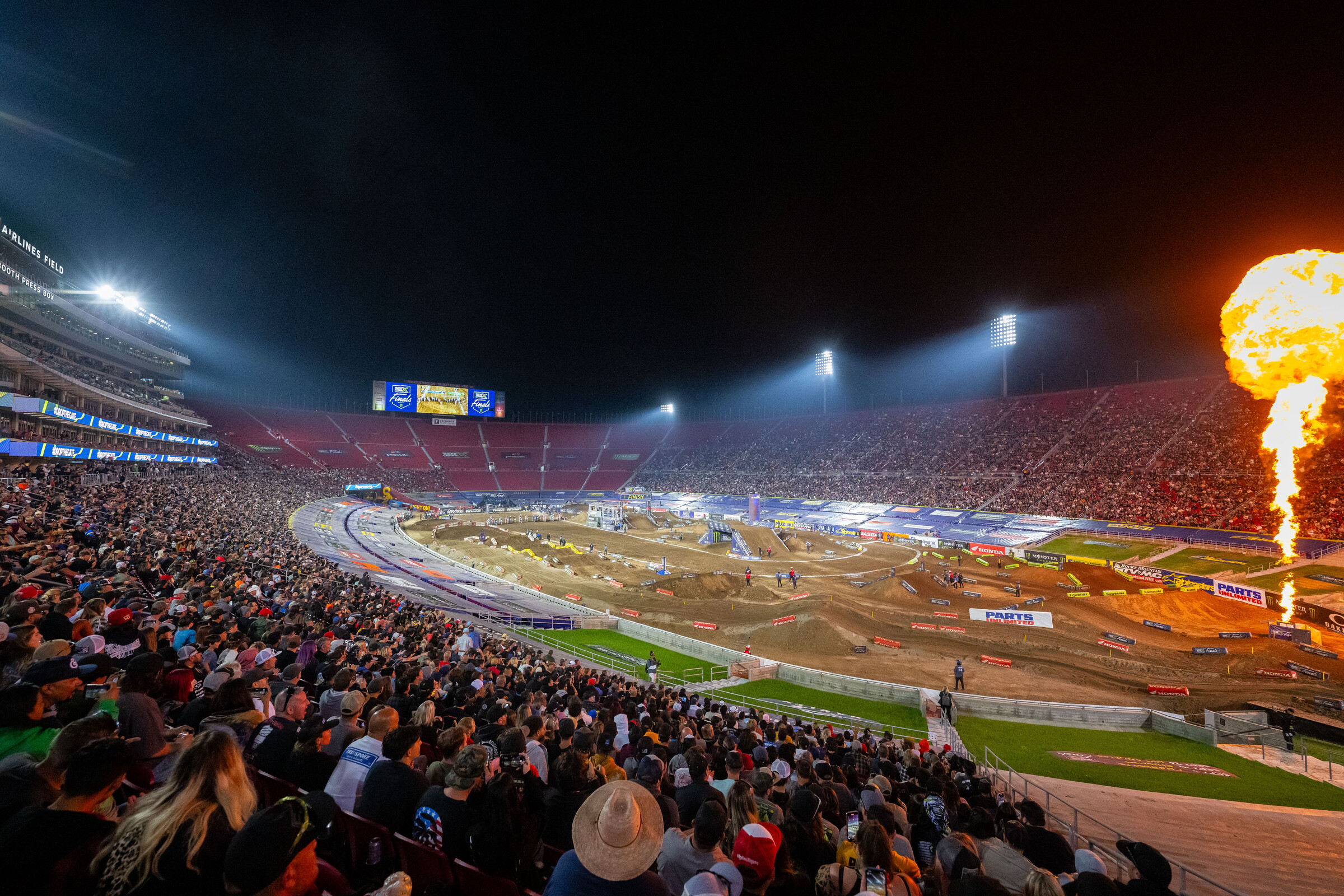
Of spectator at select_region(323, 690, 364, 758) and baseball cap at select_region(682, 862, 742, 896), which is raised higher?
baseball cap at select_region(682, 862, 742, 896)

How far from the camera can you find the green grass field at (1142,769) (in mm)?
11594

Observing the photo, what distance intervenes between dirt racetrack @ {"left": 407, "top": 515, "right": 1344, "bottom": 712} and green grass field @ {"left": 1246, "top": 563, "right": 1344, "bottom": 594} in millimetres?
4133

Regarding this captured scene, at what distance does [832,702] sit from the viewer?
55.2ft

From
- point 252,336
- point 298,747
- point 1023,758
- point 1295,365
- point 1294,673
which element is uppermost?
point 252,336

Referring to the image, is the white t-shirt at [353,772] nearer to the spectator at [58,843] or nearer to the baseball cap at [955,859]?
the spectator at [58,843]

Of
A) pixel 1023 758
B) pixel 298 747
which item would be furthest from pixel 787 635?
pixel 298 747

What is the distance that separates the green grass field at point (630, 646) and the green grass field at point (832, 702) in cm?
209

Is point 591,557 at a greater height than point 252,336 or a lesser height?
lesser

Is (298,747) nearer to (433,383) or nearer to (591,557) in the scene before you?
(591,557)

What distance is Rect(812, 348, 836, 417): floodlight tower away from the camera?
84.8 meters

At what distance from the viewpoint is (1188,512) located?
3728 centimetres

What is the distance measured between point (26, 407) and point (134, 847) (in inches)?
1330

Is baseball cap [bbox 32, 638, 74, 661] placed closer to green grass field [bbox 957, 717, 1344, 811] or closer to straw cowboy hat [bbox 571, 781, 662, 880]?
straw cowboy hat [bbox 571, 781, 662, 880]

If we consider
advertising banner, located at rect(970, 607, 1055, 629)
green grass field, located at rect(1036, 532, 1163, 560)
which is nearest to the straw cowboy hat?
advertising banner, located at rect(970, 607, 1055, 629)
